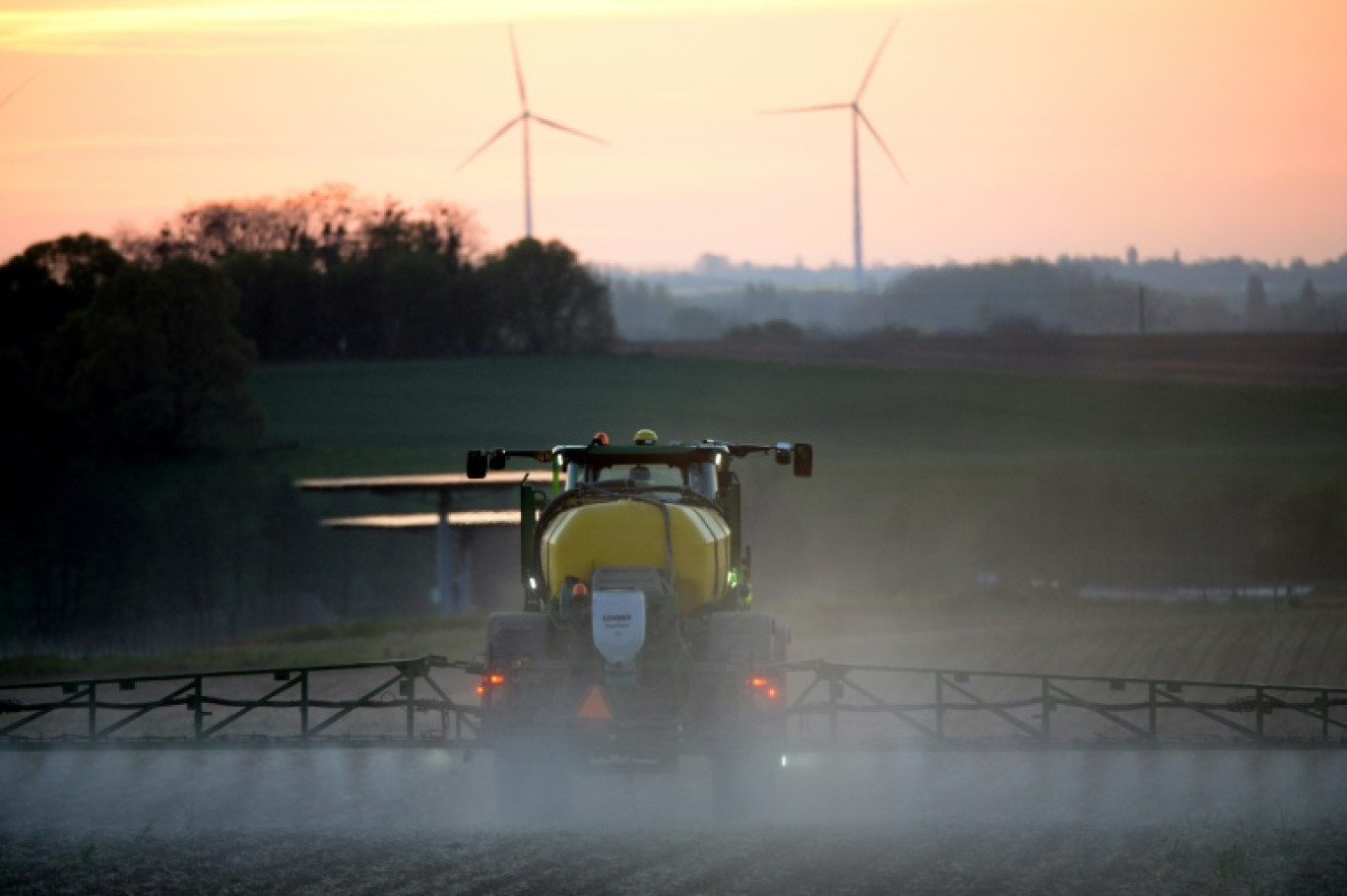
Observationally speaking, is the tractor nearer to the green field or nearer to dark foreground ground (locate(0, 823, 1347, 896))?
dark foreground ground (locate(0, 823, 1347, 896))

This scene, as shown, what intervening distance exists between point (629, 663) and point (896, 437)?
8546 cm

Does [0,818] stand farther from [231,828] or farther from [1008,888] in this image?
[1008,888]

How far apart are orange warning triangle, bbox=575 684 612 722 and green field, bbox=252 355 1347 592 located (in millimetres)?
55711

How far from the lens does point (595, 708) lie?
19891mm

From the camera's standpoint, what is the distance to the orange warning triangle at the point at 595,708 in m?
19.9

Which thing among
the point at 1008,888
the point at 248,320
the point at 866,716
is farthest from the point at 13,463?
the point at 1008,888

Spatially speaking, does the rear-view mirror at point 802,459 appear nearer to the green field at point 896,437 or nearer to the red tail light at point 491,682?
the red tail light at point 491,682

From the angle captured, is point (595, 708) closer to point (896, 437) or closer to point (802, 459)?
point (802, 459)

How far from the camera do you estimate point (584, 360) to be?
12381 cm

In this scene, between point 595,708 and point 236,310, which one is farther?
point 236,310

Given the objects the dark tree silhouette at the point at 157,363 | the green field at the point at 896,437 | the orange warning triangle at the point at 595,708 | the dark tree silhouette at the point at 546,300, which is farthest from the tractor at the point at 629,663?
the dark tree silhouette at the point at 546,300

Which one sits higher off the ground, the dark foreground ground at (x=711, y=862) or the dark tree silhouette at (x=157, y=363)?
the dark tree silhouette at (x=157, y=363)

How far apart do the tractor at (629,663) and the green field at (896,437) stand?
5461cm

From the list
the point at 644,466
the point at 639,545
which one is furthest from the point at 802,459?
the point at 639,545
